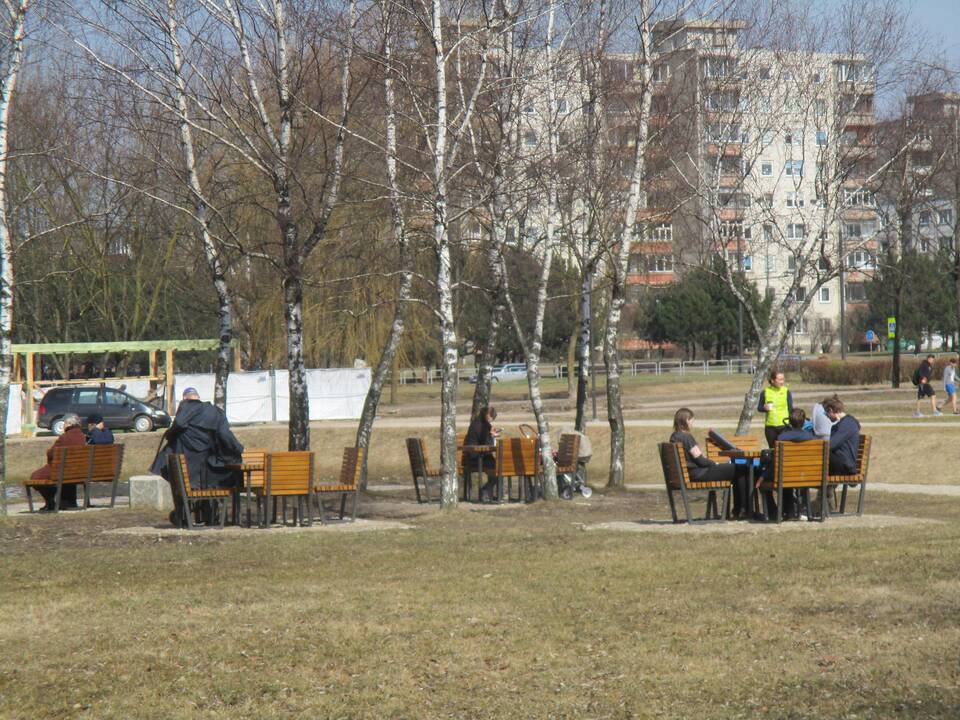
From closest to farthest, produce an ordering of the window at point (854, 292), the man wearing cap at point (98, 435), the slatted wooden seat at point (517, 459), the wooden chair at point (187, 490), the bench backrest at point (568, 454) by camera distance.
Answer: the wooden chair at point (187, 490) → the slatted wooden seat at point (517, 459) → the bench backrest at point (568, 454) → the man wearing cap at point (98, 435) → the window at point (854, 292)

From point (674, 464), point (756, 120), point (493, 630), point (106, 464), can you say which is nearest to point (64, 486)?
point (106, 464)

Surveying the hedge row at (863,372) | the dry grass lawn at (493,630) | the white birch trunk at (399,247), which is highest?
the white birch trunk at (399,247)

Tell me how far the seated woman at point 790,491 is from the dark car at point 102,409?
2794 centimetres

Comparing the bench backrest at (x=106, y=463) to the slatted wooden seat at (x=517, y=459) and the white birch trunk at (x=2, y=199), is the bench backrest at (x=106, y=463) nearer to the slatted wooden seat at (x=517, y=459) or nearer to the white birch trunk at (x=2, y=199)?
the white birch trunk at (x=2, y=199)

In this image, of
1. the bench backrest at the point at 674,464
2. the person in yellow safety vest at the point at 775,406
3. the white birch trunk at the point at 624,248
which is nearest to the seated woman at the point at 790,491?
the bench backrest at the point at 674,464

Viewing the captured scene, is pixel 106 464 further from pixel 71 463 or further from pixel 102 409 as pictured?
pixel 102 409

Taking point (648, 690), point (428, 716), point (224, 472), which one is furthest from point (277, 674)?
point (224, 472)

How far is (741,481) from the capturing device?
14703mm

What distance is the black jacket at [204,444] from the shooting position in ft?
48.4

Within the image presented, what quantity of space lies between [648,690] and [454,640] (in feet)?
5.04

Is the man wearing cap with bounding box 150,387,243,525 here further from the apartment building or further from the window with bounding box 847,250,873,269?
the window with bounding box 847,250,873,269

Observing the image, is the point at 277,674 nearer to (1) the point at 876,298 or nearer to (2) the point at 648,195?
(2) the point at 648,195

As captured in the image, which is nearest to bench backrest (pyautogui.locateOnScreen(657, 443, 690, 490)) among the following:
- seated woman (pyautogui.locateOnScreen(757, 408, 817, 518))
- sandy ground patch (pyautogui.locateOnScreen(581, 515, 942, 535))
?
sandy ground patch (pyautogui.locateOnScreen(581, 515, 942, 535))

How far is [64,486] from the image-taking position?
17922mm
